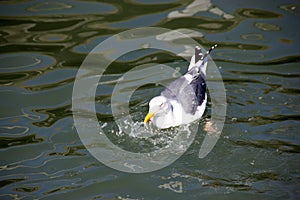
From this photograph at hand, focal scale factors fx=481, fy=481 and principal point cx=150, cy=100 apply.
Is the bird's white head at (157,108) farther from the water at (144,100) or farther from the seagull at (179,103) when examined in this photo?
the water at (144,100)

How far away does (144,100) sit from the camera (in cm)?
783

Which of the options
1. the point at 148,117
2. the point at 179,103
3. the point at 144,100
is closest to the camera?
the point at 148,117

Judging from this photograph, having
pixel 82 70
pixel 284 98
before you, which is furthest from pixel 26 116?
pixel 284 98

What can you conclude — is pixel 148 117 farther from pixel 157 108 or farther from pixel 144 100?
pixel 144 100

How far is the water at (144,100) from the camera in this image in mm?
5992

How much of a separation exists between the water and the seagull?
0.69 feet

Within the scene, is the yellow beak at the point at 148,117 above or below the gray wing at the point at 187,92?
below

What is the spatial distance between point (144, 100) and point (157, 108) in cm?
89

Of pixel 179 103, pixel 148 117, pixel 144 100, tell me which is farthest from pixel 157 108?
pixel 144 100

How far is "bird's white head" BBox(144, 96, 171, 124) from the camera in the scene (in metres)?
6.93

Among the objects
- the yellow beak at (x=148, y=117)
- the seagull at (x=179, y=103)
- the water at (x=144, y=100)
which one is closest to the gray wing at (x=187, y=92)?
the seagull at (x=179, y=103)

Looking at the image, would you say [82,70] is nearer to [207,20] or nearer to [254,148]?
[207,20]

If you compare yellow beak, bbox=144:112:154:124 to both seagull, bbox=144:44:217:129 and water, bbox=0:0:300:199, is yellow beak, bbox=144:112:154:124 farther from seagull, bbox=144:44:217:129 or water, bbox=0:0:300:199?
water, bbox=0:0:300:199

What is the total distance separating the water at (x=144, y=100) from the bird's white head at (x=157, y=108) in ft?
1.13
